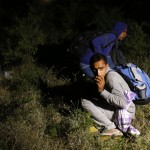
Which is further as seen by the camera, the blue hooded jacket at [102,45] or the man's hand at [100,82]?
the blue hooded jacket at [102,45]

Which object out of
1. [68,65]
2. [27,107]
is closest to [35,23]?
[68,65]

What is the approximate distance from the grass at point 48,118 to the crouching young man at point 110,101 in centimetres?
16

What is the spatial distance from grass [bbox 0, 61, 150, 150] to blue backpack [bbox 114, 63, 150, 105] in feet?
1.31

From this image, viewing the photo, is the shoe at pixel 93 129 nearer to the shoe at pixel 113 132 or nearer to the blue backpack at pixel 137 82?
the shoe at pixel 113 132

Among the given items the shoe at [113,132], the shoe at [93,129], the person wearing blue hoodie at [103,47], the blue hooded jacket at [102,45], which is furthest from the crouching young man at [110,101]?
the blue hooded jacket at [102,45]

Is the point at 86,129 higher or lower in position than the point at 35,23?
lower

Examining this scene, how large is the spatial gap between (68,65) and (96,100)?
2.02 meters

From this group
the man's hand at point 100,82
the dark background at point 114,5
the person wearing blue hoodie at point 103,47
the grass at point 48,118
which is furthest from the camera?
the dark background at point 114,5

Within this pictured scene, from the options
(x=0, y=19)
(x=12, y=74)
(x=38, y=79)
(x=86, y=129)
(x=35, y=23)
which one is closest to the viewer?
(x=86, y=129)

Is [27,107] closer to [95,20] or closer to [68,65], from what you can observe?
[68,65]

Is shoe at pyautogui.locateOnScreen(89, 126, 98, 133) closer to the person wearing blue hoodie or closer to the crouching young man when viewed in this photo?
the crouching young man

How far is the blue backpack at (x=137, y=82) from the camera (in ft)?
16.6

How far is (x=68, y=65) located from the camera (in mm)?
7375

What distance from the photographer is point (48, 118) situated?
5.64 m
